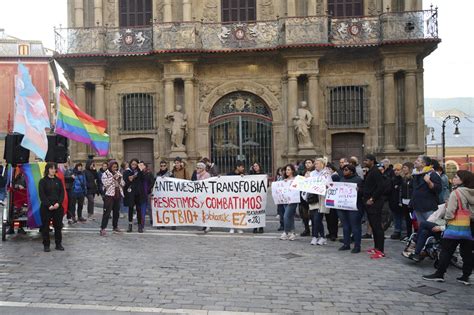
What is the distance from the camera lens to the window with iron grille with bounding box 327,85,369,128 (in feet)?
76.2

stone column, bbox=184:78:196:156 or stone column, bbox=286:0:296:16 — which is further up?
stone column, bbox=286:0:296:16

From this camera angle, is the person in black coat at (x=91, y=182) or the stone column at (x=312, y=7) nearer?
the person in black coat at (x=91, y=182)

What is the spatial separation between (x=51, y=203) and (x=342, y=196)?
586 cm

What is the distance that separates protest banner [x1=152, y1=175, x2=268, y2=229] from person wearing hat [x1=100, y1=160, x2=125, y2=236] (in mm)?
1120

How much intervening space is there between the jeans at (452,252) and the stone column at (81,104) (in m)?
19.7

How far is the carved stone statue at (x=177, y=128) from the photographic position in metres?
22.4

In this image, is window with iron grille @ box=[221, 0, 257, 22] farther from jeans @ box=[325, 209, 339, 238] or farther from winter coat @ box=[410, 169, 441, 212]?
winter coat @ box=[410, 169, 441, 212]

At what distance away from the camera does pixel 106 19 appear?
2441 centimetres

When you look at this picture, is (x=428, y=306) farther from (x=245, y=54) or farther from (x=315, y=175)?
(x=245, y=54)

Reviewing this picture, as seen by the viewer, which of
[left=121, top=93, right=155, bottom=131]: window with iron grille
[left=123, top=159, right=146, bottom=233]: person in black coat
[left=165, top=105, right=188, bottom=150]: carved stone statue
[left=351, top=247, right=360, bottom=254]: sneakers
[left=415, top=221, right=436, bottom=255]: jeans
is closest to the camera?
[left=415, top=221, right=436, bottom=255]: jeans

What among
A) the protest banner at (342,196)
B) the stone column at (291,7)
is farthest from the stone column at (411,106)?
the protest banner at (342,196)

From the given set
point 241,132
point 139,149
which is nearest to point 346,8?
point 241,132

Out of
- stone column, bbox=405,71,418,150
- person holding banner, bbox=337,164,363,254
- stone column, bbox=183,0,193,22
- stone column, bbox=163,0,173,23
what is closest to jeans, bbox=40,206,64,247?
person holding banner, bbox=337,164,363,254

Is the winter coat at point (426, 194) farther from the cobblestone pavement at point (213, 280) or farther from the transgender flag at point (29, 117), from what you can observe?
the transgender flag at point (29, 117)
